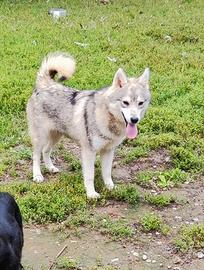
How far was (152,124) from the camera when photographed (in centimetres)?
768

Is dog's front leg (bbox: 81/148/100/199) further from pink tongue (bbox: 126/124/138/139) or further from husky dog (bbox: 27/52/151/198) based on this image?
pink tongue (bbox: 126/124/138/139)

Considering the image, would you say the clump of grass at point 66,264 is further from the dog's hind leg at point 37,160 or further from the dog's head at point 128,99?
the dog's hind leg at point 37,160

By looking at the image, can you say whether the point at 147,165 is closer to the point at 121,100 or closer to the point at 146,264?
the point at 121,100

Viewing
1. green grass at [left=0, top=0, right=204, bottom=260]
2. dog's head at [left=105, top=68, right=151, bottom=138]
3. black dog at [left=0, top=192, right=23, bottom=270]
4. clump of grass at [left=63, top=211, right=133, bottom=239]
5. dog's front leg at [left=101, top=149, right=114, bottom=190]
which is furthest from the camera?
dog's front leg at [left=101, top=149, right=114, bottom=190]

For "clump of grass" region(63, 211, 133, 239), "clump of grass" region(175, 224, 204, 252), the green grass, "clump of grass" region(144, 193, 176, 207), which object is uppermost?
"clump of grass" region(175, 224, 204, 252)

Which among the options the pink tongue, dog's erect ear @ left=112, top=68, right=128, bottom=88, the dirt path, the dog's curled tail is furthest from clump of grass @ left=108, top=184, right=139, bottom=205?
the dog's curled tail

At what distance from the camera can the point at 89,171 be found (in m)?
6.00

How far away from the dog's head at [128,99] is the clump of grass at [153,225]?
802mm

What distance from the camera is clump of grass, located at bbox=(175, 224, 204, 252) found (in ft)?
17.2

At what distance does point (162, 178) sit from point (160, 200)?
497 mm

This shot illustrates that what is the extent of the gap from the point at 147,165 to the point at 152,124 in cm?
98

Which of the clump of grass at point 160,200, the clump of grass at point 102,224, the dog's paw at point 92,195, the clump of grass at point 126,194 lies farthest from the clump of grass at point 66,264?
the clump of grass at point 160,200

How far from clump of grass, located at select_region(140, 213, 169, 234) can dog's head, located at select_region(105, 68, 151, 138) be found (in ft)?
2.63

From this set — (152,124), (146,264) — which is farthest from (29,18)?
(146,264)
